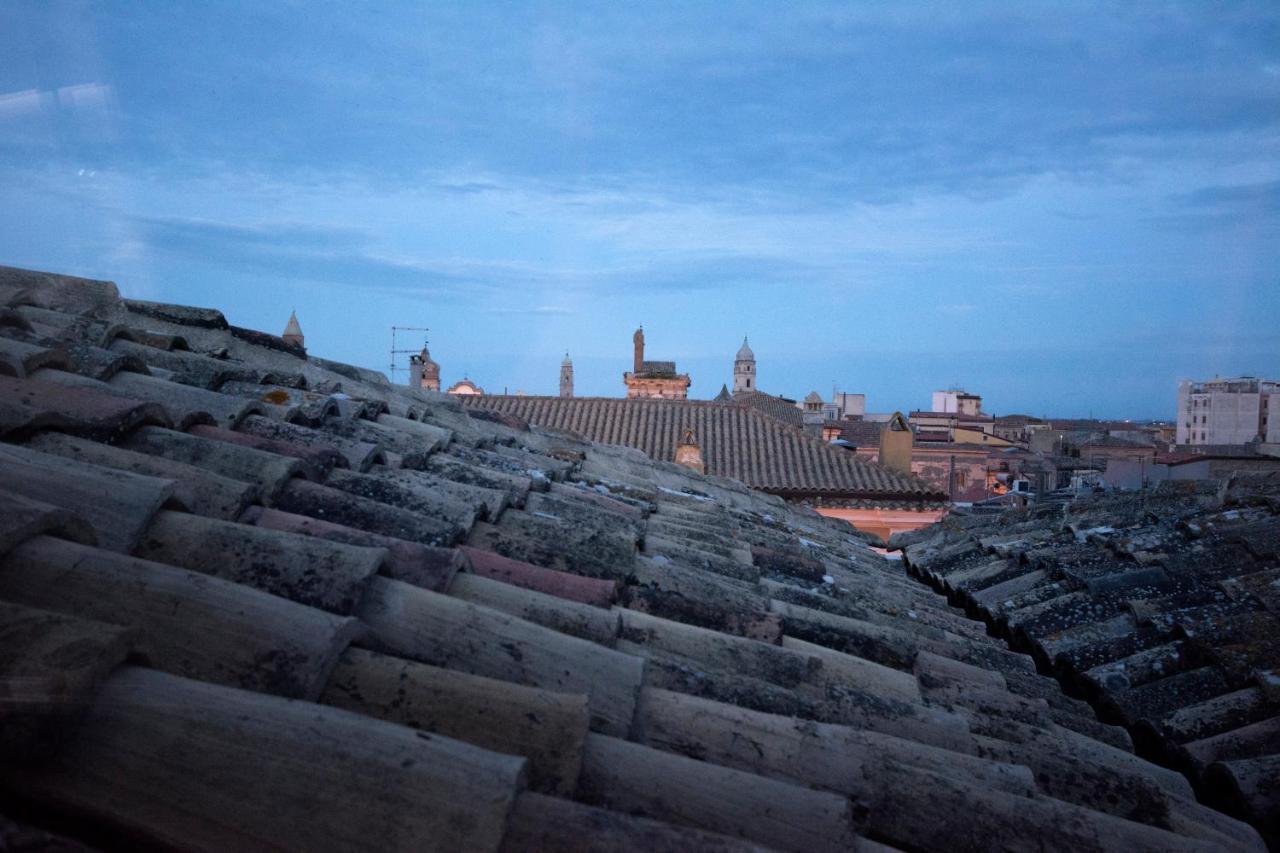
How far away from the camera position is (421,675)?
1723 millimetres

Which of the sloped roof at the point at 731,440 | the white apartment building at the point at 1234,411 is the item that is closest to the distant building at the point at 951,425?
the white apartment building at the point at 1234,411

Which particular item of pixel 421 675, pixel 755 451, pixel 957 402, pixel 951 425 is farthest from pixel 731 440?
pixel 957 402

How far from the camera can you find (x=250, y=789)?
1322 mm

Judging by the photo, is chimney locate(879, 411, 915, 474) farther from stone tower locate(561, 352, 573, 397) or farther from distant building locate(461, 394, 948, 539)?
stone tower locate(561, 352, 573, 397)

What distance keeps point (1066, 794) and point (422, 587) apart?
1.70m

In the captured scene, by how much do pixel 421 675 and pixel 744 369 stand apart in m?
86.4

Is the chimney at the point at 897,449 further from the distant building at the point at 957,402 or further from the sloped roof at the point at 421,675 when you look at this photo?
the distant building at the point at 957,402

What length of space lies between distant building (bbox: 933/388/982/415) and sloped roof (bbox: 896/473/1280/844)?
223ft

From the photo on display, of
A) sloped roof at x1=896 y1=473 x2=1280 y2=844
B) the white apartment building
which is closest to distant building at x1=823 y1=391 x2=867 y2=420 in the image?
the white apartment building

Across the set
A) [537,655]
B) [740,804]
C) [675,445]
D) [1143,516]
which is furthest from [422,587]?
[675,445]

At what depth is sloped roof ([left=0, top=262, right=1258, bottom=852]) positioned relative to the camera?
4.35 ft

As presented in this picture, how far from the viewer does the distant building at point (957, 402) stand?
73938mm

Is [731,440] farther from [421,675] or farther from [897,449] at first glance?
[421,675]

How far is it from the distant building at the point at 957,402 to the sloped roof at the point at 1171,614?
68073 mm
